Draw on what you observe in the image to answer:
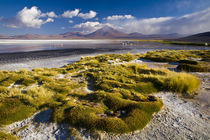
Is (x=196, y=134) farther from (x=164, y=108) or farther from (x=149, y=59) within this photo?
(x=149, y=59)

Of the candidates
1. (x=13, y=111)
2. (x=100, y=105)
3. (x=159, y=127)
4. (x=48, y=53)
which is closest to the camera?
(x=159, y=127)

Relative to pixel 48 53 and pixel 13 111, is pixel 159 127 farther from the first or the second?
pixel 48 53

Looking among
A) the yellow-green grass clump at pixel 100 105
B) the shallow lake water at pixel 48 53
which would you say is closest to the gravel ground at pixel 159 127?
the yellow-green grass clump at pixel 100 105

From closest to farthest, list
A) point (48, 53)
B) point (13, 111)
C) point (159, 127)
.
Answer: point (159, 127), point (13, 111), point (48, 53)

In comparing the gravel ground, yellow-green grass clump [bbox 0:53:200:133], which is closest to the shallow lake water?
yellow-green grass clump [bbox 0:53:200:133]

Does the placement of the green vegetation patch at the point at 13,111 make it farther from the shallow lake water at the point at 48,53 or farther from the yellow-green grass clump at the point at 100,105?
the shallow lake water at the point at 48,53

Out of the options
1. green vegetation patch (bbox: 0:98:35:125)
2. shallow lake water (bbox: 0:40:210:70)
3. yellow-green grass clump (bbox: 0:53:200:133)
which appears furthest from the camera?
shallow lake water (bbox: 0:40:210:70)

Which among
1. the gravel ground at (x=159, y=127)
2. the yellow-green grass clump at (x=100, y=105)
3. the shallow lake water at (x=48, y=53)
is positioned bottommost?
the gravel ground at (x=159, y=127)

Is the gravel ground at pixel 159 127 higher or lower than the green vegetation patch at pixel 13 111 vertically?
lower

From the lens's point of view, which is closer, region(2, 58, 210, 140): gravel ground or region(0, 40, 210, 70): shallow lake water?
region(2, 58, 210, 140): gravel ground

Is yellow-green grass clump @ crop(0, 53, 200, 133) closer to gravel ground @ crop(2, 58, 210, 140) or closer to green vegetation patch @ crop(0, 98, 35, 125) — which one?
green vegetation patch @ crop(0, 98, 35, 125)

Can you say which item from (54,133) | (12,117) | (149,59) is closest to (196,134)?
(54,133)

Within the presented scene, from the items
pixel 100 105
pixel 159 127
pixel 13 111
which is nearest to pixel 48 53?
pixel 13 111

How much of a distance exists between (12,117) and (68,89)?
356 cm
